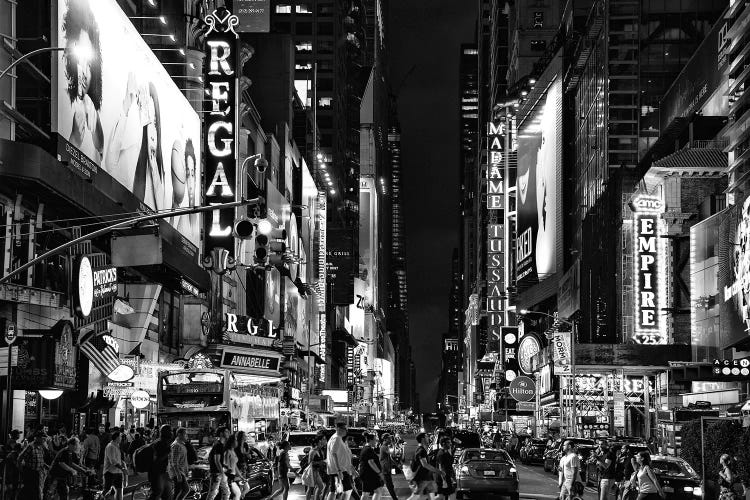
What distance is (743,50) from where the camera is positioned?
49.9 metres

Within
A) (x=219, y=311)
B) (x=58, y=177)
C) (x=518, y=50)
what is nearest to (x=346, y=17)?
(x=518, y=50)

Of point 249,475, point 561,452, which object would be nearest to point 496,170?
point 561,452

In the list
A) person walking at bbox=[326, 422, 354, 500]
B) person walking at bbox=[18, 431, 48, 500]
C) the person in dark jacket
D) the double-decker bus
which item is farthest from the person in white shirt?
the double-decker bus

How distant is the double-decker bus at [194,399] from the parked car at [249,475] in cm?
466

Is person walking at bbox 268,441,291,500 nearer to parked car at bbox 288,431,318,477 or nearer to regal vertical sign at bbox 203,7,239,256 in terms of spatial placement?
parked car at bbox 288,431,318,477

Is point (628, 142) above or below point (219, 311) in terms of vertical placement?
above

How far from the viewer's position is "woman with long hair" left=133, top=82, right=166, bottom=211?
163 feet

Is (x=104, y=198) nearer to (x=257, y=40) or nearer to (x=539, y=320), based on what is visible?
(x=257, y=40)

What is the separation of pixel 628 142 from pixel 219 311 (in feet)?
143

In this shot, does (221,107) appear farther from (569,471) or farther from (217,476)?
(217,476)

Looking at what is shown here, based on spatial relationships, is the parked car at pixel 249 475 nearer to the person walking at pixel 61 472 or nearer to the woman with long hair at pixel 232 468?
the woman with long hair at pixel 232 468

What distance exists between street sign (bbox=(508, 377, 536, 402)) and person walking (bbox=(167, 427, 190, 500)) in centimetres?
7676

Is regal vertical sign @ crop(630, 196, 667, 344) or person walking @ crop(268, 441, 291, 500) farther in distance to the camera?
regal vertical sign @ crop(630, 196, 667, 344)

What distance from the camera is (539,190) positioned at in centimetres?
13025
